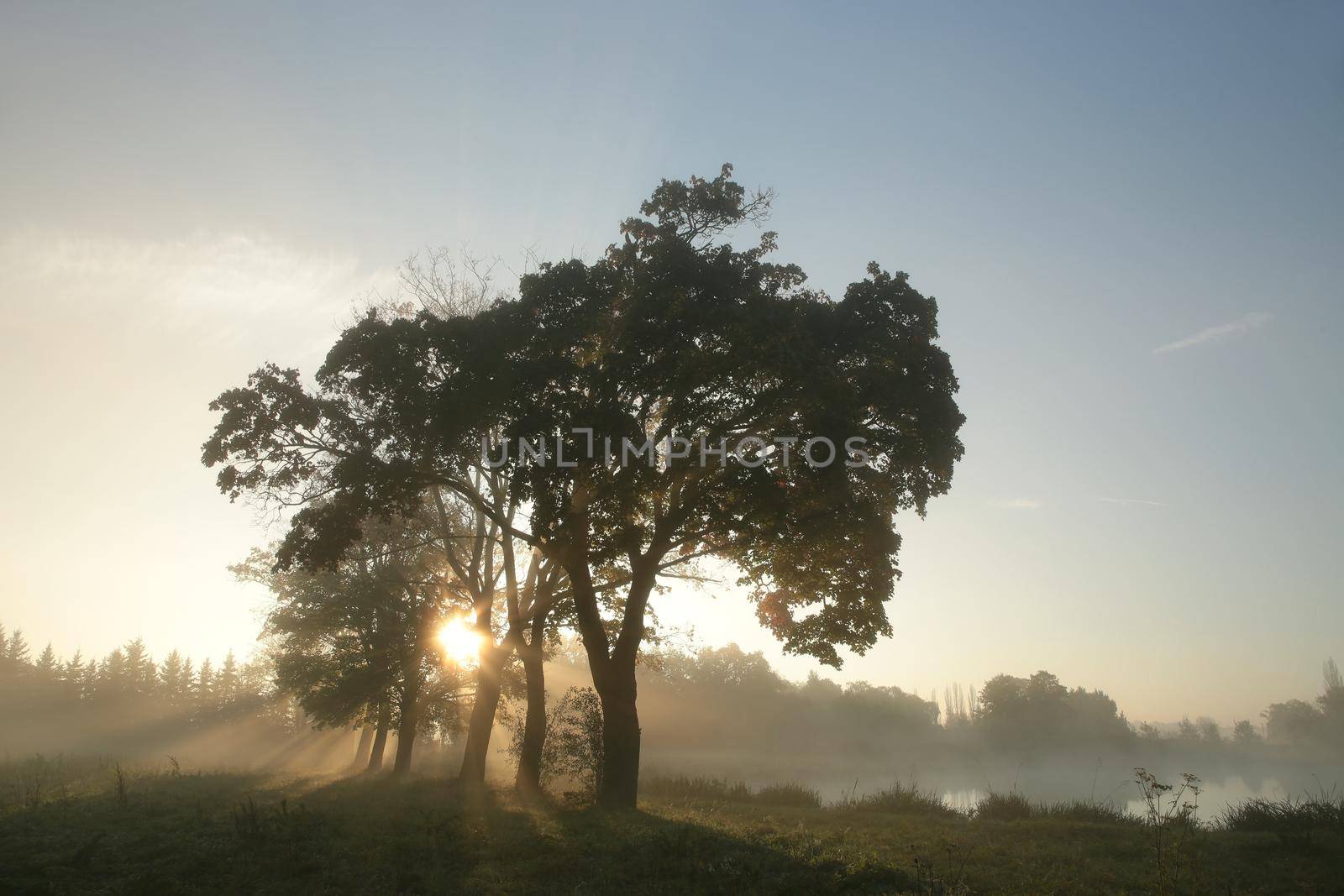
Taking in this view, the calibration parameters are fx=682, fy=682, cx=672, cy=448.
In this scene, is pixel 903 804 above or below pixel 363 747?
above

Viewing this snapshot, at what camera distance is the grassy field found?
29.1 ft

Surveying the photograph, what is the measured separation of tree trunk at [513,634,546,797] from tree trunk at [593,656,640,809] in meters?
3.05

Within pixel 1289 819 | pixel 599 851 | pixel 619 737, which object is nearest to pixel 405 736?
pixel 619 737

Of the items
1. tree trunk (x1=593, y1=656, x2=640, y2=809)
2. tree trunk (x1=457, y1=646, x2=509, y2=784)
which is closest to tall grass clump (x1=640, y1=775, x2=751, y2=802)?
tree trunk (x1=593, y1=656, x2=640, y2=809)

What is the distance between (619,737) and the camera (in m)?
16.3

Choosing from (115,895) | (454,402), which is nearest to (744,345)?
(454,402)

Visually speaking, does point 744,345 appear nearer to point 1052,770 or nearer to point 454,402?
point 454,402

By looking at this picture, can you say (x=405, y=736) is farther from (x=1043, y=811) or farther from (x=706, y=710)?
(x=706, y=710)

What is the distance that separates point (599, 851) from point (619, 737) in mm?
5674

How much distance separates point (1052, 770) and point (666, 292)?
8939 cm

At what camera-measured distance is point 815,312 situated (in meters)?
16.0

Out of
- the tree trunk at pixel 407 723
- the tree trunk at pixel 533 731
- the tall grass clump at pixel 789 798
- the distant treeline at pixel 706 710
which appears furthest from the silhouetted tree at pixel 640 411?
the distant treeline at pixel 706 710

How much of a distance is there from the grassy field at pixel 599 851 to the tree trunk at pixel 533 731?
4.26 meters

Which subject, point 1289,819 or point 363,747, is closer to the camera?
point 1289,819
